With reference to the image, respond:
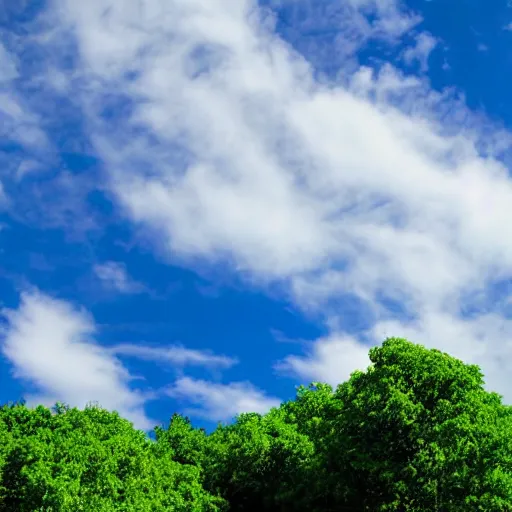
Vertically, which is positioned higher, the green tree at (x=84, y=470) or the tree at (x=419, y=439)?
the tree at (x=419, y=439)

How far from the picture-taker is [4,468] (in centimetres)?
4803

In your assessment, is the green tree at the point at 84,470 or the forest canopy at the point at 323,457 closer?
the green tree at the point at 84,470

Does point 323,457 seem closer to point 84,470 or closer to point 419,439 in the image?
point 419,439

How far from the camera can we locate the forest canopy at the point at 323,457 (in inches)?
1689

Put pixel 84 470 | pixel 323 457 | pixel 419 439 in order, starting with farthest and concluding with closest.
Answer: pixel 323 457
pixel 419 439
pixel 84 470

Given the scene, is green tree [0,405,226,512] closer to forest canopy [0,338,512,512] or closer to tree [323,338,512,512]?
forest canopy [0,338,512,512]

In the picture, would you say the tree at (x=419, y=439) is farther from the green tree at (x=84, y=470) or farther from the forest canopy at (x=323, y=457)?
the green tree at (x=84, y=470)

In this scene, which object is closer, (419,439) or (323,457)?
(419,439)

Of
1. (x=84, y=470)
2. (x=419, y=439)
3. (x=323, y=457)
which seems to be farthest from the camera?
(x=323, y=457)

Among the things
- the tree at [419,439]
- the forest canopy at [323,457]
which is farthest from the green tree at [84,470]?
the tree at [419,439]

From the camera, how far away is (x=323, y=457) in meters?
52.5

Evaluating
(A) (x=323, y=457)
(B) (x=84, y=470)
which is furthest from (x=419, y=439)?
(B) (x=84, y=470)

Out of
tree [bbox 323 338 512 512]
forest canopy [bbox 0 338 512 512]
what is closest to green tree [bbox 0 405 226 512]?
forest canopy [bbox 0 338 512 512]

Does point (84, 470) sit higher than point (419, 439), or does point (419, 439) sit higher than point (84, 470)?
point (419, 439)
